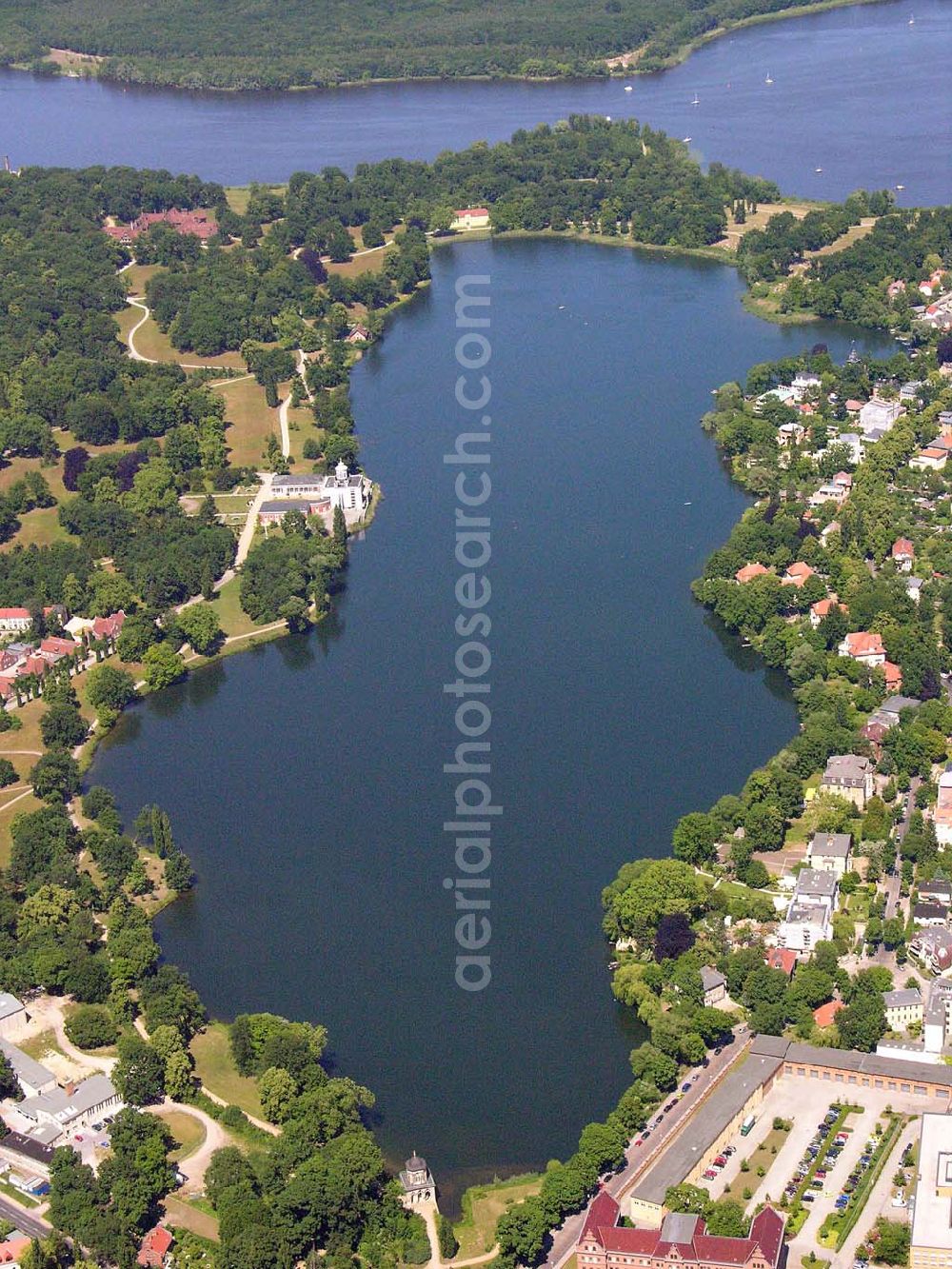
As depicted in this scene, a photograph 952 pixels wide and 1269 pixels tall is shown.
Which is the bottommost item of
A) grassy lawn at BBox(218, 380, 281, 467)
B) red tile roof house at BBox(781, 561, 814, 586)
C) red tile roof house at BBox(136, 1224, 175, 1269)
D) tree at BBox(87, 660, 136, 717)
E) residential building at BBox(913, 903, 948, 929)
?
red tile roof house at BBox(136, 1224, 175, 1269)

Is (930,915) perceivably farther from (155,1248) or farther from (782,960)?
(155,1248)

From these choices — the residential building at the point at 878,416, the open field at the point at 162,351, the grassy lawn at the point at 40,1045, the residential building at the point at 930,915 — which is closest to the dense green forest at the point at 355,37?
the open field at the point at 162,351

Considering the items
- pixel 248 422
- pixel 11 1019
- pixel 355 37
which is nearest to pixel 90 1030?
pixel 11 1019

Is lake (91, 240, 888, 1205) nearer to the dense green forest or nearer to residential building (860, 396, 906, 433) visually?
residential building (860, 396, 906, 433)

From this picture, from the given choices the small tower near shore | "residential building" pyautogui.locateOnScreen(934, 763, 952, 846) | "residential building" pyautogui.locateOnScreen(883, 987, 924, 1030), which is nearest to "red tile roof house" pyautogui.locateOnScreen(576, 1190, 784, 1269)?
the small tower near shore

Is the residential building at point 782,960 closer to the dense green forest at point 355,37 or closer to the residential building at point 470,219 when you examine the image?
the residential building at point 470,219

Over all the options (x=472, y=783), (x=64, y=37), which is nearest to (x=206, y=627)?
(x=472, y=783)

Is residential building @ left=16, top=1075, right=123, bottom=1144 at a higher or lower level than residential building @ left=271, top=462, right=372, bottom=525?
lower
